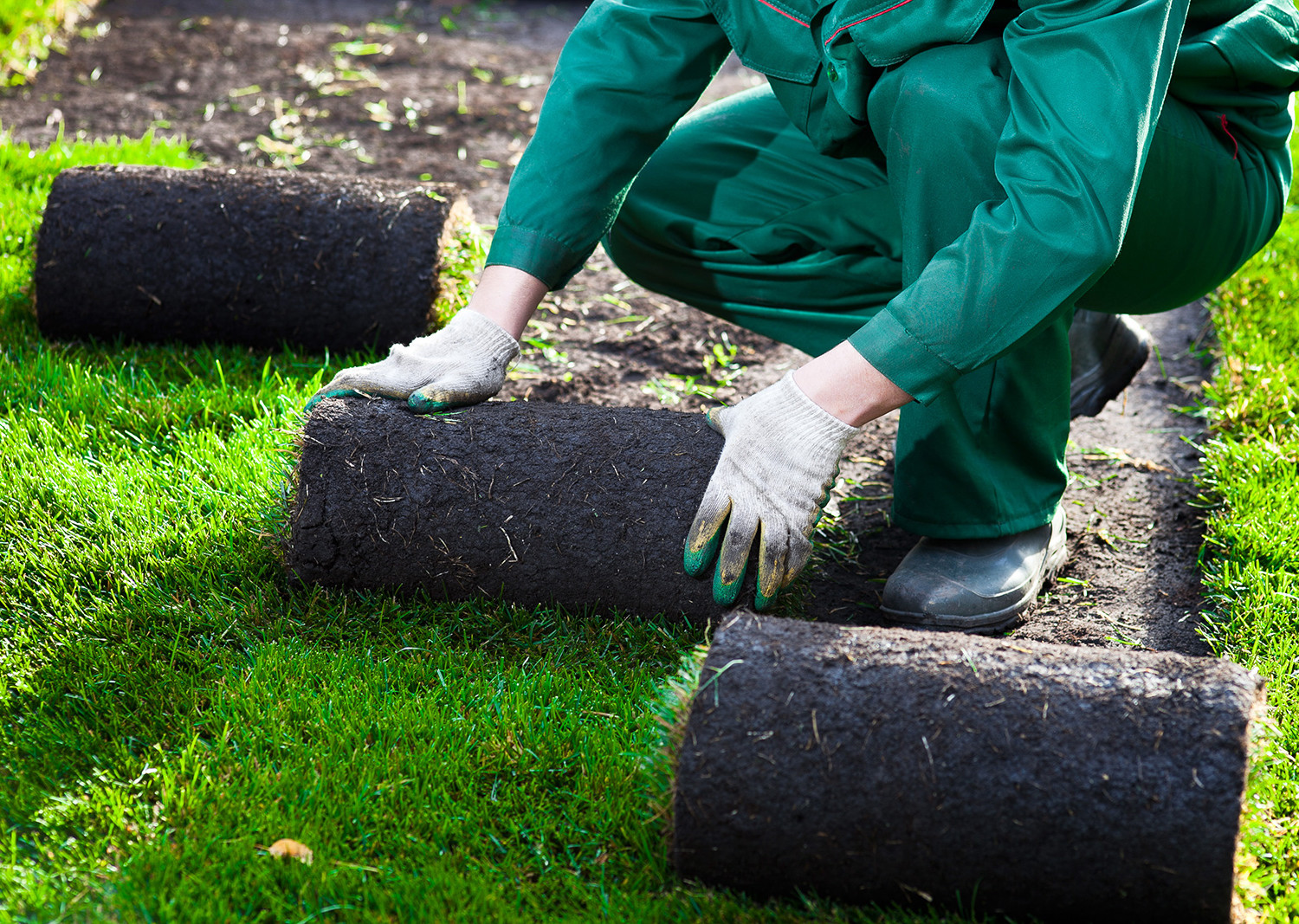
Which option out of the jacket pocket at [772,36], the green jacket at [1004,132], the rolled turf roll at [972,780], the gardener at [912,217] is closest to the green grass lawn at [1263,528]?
the rolled turf roll at [972,780]

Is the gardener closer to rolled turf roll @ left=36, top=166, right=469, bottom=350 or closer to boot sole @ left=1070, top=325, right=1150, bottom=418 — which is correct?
boot sole @ left=1070, top=325, right=1150, bottom=418

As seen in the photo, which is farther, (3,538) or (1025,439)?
(3,538)

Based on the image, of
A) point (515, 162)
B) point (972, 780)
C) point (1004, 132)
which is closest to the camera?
point (972, 780)

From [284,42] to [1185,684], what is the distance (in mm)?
5534

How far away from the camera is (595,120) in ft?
7.31

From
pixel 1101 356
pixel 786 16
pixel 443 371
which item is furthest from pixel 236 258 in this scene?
pixel 1101 356

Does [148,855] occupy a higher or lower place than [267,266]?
lower

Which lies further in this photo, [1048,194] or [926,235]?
[926,235]

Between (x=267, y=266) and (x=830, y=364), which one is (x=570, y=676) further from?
(x=267, y=266)

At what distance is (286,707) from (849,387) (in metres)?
1.10

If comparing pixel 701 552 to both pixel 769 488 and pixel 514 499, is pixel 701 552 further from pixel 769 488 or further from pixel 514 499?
pixel 514 499

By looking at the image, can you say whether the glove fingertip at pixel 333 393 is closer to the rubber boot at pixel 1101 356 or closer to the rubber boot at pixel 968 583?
the rubber boot at pixel 968 583

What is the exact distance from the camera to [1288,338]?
322 centimetres

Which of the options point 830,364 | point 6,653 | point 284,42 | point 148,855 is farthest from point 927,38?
point 284,42
